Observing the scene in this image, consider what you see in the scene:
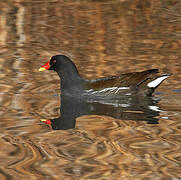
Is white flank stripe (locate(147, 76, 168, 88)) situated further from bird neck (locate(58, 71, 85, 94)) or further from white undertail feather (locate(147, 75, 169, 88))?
bird neck (locate(58, 71, 85, 94))

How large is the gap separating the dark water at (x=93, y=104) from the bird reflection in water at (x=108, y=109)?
0.10ft

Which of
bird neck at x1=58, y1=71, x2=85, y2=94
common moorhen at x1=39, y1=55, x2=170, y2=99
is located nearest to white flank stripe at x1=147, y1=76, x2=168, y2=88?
common moorhen at x1=39, y1=55, x2=170, y2=99

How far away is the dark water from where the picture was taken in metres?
6.41

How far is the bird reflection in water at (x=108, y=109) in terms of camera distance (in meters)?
8.34

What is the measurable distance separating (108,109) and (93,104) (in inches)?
19.1

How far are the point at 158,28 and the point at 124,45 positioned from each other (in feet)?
7.38

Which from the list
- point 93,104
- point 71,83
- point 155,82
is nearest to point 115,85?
point 93,104

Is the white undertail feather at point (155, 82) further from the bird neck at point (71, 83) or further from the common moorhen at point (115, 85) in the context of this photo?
the bird neck at point (71, 83)

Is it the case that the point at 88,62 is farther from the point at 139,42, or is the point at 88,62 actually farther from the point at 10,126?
the point at 10,126

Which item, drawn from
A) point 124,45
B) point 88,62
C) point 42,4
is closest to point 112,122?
point 88,62

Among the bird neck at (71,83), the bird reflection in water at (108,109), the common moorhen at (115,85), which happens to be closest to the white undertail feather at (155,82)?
the common moorhen at (115,85)

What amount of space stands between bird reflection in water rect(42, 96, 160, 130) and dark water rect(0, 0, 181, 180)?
30 mm

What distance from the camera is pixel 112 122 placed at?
8242 mm

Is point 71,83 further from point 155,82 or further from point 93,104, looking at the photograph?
point 155,82
